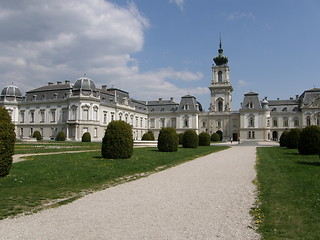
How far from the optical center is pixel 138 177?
32.7 ft

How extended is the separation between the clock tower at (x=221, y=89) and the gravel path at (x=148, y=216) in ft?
188

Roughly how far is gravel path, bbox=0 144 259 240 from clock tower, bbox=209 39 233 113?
5730 centimetres

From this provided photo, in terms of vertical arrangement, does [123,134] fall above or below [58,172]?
above

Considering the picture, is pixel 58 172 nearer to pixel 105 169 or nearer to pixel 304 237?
pixel 105 169

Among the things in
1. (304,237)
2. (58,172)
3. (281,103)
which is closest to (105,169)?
(58,172)

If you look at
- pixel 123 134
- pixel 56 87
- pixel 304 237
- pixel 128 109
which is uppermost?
pixel 56 87

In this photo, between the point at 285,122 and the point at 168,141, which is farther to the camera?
the point at 285,122

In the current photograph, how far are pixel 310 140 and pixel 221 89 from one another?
46494 millimetres

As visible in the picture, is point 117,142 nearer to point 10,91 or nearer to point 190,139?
point 190,139

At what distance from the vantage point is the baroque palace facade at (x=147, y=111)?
160 feet

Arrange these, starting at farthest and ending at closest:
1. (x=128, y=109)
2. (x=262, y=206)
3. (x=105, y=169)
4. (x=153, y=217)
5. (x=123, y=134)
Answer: (x=128, y=109) → (x=123, y=134) → (x=105, y=169) → (x=262, y=206) → (x=153, y=217)

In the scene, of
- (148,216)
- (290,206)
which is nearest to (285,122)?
(290,206)

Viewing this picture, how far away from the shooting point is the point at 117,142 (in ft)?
50.5

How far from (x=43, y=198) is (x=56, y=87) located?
50860 mm
